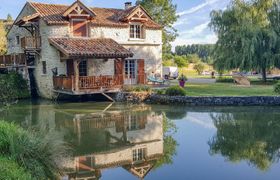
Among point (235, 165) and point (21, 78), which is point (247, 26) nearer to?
point (21, 78)

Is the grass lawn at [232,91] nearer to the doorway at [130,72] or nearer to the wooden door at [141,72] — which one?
the wooden door at [141,72]

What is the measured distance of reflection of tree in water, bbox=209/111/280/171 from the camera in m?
11.3

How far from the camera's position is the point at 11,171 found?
712cm

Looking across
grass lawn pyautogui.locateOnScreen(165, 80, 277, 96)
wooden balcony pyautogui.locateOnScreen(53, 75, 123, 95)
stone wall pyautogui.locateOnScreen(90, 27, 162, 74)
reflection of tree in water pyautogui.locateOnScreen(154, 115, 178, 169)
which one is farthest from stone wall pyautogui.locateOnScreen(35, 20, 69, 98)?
reflection of tree in water pyautogui.locateOnScreen(154, 115, 178, 169)

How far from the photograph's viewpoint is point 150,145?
12.9 metres

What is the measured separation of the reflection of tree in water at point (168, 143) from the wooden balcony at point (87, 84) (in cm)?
764

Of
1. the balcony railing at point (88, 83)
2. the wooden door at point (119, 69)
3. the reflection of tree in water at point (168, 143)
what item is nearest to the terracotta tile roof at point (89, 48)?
the wooden door at point (119, 69)

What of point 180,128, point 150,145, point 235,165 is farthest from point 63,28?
point 235,165

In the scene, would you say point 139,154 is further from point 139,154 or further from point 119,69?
point 119,69

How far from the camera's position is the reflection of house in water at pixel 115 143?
33.8ft

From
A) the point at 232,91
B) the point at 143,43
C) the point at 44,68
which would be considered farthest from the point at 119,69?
the point at 232,91

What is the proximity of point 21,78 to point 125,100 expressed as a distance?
9901mm

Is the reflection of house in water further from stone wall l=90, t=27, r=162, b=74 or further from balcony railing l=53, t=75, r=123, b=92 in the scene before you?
stone wall l=90, t=27, r=162, b=74

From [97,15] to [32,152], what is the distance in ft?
74.6
